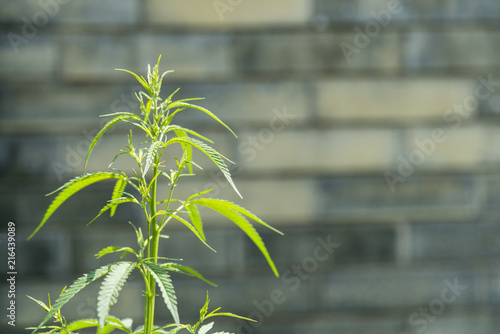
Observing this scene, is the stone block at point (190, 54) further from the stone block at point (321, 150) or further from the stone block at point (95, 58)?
the stone block at point (321, 150)

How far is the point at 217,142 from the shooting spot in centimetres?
292

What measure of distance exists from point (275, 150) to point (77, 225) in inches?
42.8

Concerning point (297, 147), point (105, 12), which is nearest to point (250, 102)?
point (297, 147)

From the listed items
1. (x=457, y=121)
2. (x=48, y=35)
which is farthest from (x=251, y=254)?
(x=48, y=35)

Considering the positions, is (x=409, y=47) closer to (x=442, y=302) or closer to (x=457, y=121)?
(x=457, y=121)

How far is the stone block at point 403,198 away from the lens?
9.95ft

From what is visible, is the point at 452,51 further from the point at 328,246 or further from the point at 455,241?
the point at 328,246

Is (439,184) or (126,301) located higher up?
(439,184)

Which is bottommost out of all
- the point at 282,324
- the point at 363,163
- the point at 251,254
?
the point at 282,324

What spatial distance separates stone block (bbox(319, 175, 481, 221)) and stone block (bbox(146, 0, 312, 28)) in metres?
0.89

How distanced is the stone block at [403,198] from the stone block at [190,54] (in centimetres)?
83

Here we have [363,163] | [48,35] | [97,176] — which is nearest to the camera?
[97,176]

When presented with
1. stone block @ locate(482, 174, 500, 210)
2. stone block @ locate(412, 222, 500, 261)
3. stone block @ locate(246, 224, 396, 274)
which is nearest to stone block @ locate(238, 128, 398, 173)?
stone block @ locate(246, 224, 396, 274)

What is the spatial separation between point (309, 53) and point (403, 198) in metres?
0.93
